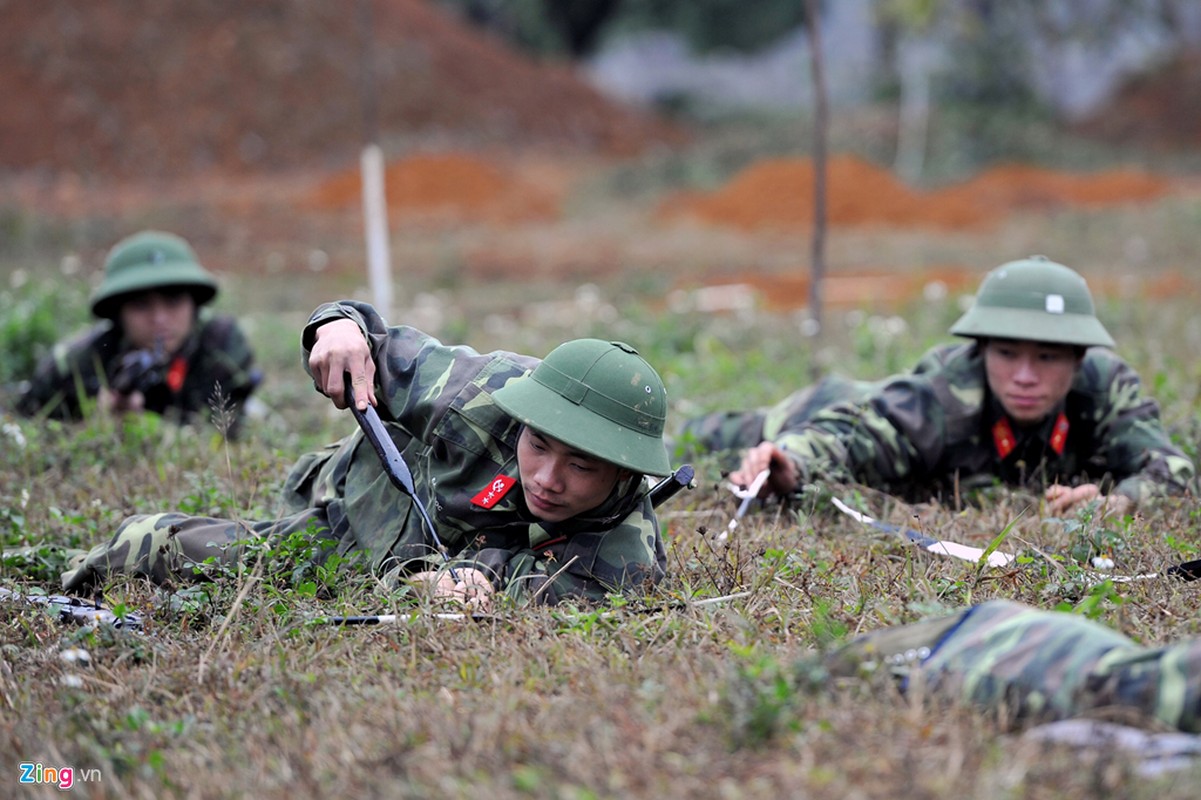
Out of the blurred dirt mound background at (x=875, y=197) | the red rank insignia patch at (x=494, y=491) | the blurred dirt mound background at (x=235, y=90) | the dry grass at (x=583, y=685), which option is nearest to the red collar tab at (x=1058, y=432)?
the dry grass at (x=583, y=685)

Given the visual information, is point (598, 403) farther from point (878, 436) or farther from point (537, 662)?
point (878, 436)

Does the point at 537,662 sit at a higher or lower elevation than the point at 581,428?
lower

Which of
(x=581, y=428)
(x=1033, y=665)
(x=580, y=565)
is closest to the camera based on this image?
(x=1033, y=665)

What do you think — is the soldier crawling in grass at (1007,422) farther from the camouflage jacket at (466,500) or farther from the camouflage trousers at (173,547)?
the camouflage trousers at (173,547)

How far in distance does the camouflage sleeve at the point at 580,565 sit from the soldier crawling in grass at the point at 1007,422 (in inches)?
39.5

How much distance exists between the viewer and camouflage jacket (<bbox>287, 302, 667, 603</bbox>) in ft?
11.0

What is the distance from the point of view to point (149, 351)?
6016 millimetres

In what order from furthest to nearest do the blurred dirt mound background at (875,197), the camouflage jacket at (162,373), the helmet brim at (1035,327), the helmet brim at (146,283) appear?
1. the blurred dirt mound background at (875,197)
2. the camouflage jacket at (162,373)
3. the helmet brim at (146,283)
4. the helmet brim at (1035,327)

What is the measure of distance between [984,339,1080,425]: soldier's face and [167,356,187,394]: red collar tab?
3.60 metres

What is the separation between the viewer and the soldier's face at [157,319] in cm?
596

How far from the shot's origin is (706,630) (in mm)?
3016

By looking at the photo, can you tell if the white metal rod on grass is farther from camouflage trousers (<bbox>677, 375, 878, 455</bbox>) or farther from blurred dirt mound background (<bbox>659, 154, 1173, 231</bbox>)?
blurred dirt mound background (<bbox>659, 154, 1173, 231</bbox>)

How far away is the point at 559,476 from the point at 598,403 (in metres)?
0.20

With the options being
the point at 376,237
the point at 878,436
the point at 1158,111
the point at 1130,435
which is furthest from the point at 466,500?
the point at 1158,111
